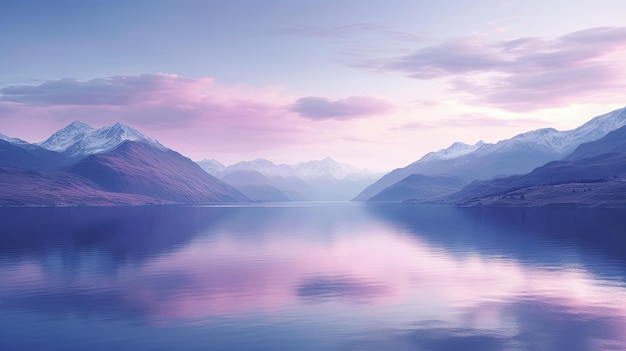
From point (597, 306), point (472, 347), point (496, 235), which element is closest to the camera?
point (472, 347)

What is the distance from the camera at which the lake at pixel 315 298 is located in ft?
140

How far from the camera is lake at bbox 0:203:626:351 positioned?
42.6 m

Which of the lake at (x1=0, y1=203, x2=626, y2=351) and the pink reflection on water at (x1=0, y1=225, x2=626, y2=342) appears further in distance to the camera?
the pink reflection on water at (x1=0, y1=225, x2=626, y2=342)

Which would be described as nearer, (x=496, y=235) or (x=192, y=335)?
(x=192, y=335)

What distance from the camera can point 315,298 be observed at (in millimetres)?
59375

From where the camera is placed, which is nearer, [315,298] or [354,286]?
[315,298]

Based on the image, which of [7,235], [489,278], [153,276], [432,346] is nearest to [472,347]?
[432,346]

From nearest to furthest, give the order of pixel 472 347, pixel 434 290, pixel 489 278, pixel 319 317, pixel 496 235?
pixel 472 347 → pixel 319 317 → pixel 434 290 → pixel 489 278 → pixel 496 235

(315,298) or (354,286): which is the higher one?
(315,298)

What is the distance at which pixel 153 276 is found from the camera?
7550 cm

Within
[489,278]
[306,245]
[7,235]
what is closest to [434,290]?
[489,278]

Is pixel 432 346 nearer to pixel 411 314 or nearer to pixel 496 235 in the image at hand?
pixel 411 314

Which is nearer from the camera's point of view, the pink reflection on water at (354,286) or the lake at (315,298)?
the lake at (315,298)

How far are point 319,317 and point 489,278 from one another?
112ft
